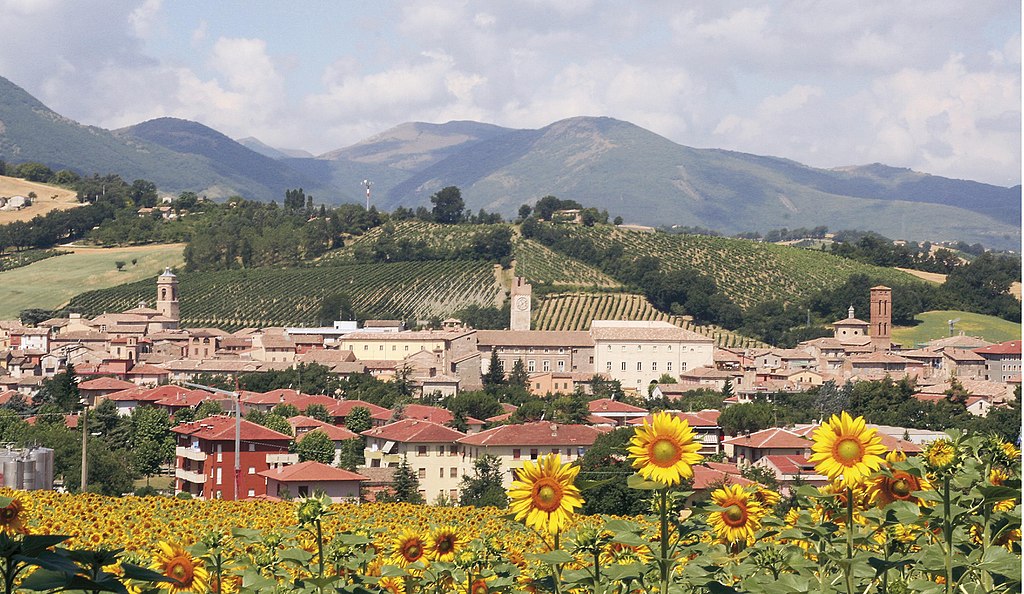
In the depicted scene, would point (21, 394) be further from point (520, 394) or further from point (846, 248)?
point (846, 248)

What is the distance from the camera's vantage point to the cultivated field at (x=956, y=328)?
326ft

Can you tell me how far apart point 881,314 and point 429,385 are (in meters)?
36.5

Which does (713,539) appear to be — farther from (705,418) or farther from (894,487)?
(705,418)

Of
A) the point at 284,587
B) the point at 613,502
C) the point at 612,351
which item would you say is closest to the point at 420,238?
the point at 612,351

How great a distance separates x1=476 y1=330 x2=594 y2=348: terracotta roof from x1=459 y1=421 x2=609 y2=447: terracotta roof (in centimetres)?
3533

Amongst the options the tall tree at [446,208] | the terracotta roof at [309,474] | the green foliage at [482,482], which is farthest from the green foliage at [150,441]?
the tall tree at [446,208]

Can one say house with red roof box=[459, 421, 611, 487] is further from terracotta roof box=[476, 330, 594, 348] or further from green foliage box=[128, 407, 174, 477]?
terracotta roof box=[476, 330, 594, 348]

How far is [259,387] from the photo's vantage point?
238ft

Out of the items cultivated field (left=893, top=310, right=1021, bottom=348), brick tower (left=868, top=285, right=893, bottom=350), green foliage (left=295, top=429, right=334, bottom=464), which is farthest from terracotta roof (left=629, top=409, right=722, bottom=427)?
cultivated field (left=893, top=310, right=1021, bottom=348)

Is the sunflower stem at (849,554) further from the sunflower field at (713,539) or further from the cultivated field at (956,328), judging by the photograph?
the cultivated field at (956,328)

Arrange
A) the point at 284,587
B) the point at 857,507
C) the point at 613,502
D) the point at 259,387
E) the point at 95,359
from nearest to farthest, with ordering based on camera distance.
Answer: the point at 857,507
the point at 284,587
the point at 613,502
the point at 259,387
the point at 95,359

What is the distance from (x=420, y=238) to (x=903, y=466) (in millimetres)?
119263

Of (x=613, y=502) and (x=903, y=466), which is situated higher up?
(x=903, y=466)

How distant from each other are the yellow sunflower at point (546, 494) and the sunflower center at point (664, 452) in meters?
0.36
